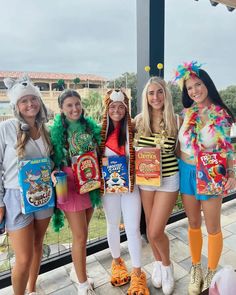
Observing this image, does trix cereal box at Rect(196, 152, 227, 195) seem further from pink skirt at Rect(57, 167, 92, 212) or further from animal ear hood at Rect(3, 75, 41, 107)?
animal ear hood at Rect(3, 75, 41, 107)

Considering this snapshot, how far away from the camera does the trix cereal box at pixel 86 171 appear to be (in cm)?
137

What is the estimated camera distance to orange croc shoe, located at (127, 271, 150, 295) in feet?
5.03

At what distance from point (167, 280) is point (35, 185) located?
1.11 meters

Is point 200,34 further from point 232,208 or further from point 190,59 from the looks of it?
point 232,208

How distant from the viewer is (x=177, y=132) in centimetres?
149

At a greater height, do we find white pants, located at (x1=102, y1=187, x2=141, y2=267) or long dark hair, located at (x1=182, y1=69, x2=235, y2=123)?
long dark hair, located at (x1=182, y1=69, x2=235, y2=123)

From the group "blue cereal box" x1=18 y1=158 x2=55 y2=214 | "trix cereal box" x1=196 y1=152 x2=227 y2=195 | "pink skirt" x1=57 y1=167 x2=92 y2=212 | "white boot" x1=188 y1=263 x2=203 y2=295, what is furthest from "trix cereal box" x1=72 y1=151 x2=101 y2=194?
"white boot" x1=188 y1=263 x2=203 y2=295

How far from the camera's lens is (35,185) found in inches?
48.3

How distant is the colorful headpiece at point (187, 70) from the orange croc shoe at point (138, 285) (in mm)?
1335

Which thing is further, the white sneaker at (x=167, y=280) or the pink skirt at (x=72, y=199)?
the white sneaker at (x=167, y=280)

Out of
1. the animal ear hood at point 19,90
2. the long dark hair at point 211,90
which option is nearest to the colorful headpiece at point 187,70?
the long dark hair at point 211,90

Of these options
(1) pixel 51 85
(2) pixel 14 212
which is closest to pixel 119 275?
(2) pixel 14 212

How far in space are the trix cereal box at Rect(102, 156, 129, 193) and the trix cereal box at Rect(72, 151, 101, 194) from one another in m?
0.05

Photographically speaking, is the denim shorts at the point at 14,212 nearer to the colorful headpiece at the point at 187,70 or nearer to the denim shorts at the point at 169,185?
the denim shorts at the point at 169,185
